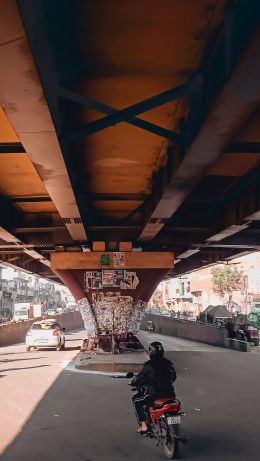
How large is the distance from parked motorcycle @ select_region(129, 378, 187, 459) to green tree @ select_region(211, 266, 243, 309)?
258ft

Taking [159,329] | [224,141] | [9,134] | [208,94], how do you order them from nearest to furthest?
1. [208,94]
2. [224,141]
3. [9,134]
4. [159,329]

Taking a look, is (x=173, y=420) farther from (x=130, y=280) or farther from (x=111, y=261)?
(x=130, y=280)

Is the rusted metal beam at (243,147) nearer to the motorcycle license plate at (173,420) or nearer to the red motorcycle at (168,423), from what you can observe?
the red motorcycle at (168,423)

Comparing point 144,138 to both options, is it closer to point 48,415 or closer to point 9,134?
point 9,134

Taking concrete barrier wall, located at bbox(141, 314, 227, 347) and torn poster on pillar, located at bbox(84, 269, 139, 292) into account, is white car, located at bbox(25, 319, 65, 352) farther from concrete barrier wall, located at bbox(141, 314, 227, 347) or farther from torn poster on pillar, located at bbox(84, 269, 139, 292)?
concrete barrier wall, located at bbox(141, 314, 227, 347)

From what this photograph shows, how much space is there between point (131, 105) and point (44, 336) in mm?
20620

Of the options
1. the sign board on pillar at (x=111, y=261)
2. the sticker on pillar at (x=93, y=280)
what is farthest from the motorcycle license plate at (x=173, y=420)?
the sticker on pillar at (x=93, y=280)

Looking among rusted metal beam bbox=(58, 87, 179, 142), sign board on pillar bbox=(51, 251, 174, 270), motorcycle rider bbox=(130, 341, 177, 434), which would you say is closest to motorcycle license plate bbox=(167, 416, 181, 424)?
motorcycle rider bbox=(130, 341, 177, 434)

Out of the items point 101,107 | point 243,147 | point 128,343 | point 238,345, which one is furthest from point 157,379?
point 238,345

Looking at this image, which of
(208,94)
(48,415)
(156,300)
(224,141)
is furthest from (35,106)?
(156,300)

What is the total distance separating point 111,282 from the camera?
2238 cm

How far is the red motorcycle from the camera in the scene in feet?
25.0

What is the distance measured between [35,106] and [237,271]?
82.6m

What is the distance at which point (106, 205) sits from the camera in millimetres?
15391
